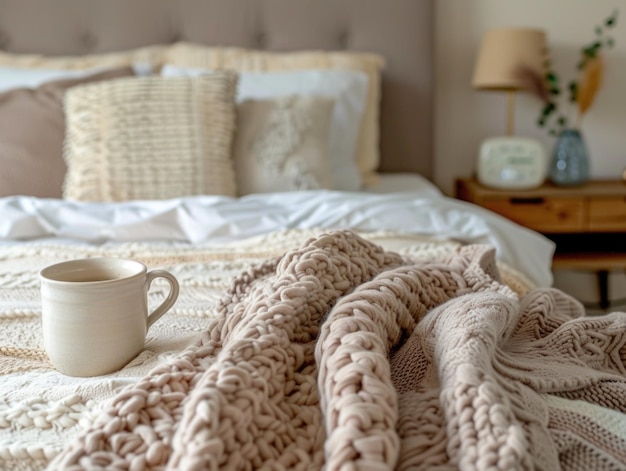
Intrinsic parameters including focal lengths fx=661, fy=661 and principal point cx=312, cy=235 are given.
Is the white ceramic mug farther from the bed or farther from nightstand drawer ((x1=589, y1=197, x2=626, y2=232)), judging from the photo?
nightstand drawer ((x1=589, y1=197, x2=626, y2=232))

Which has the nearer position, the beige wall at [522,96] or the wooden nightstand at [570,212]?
the wooden nightstand at [570,212]

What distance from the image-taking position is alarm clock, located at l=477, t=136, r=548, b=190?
2.19 metres

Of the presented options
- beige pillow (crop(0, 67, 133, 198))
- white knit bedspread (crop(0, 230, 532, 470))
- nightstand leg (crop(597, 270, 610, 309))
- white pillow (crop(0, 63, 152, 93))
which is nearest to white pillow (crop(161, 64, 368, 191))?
white pillow (crop(0, 63, 152, 93))

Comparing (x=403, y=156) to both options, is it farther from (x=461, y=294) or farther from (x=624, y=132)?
(x=461, y=294)

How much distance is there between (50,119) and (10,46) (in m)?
0.75

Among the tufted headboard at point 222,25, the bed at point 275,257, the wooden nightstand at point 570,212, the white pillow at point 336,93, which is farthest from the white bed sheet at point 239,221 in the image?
the tufted headboard at point 222,25

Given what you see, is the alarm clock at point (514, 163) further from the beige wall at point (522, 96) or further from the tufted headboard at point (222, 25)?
the tufted headboard at point (222, 25)

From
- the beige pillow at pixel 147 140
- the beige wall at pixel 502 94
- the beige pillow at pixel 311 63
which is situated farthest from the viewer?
the beige wall at pixel 502 94

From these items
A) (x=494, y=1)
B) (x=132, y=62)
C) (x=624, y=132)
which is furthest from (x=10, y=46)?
(x=624, y=132)

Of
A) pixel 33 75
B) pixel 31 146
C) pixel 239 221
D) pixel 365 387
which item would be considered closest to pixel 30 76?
pixel 33 75

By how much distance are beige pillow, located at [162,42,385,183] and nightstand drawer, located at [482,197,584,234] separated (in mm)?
425

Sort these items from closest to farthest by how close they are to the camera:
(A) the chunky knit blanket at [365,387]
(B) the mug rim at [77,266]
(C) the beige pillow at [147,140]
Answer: (A) the chunky knit blanket at [365,387] < (B) the mug rim at [77,266] < (C) the beige pillow at [147,140]

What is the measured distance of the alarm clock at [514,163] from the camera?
2188 mm

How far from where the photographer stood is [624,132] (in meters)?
2.46
